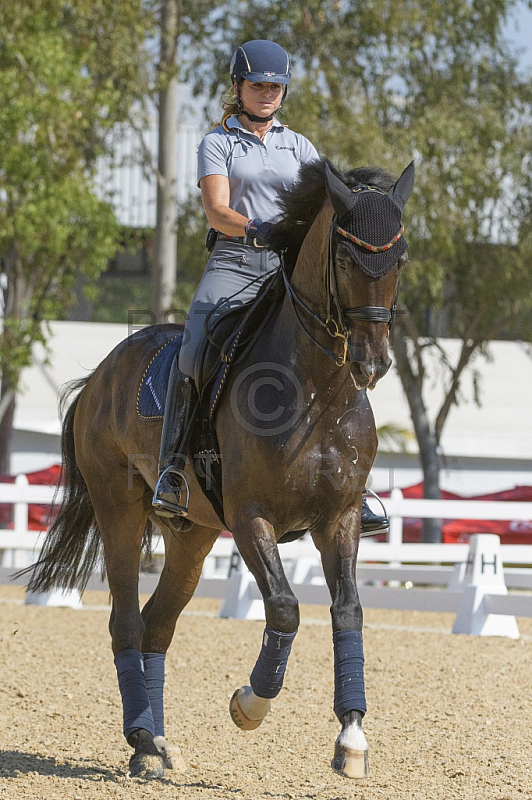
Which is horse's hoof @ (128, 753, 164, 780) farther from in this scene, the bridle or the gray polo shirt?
the gray polo shirt

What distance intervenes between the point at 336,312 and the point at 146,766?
2.39 m

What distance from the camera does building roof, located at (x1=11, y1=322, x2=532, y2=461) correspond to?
82.1 feet

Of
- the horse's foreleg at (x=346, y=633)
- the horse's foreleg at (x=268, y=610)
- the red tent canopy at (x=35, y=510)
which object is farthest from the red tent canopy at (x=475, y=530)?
the horse's foreleg at (x=268, y=610)

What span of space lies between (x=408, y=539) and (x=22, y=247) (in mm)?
8417

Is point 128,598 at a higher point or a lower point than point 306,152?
lower

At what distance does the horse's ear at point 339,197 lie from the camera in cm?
425

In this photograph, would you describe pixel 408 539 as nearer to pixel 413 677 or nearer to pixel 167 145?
pixel 167 145

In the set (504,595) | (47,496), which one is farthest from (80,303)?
(504,595)

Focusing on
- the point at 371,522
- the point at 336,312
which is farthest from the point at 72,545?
the point at 336,312

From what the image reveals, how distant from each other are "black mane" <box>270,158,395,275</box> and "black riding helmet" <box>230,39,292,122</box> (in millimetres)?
645

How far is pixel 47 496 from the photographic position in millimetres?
13078

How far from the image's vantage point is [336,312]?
14.7ft

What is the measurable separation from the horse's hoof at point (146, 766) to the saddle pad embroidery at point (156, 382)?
5.44ft

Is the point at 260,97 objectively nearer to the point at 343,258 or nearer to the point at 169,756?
the point at 343,258
